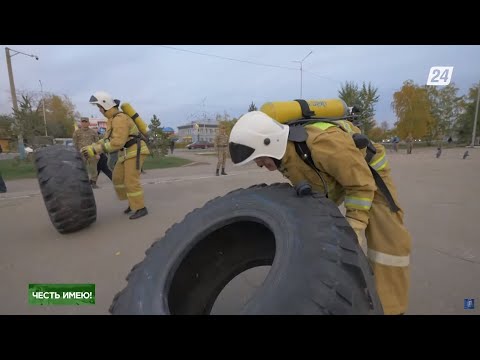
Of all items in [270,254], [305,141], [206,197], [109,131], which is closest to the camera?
[305,141]

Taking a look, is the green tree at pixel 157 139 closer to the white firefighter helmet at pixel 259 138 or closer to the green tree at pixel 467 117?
the white firefighter helmet at pixel 259 138

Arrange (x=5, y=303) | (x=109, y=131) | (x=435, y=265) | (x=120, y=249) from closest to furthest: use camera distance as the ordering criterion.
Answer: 1. (x=5, y=303)
2. (x=435, y=265)
3. (x=120, y=249)
4. (x=109, y=131)

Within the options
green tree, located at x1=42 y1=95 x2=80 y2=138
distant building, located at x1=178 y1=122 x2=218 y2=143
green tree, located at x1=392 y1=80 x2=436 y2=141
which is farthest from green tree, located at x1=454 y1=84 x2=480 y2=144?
green tree, located at x1=42 y1=95 x2=80 y2=138

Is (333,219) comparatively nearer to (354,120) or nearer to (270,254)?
(270,254)

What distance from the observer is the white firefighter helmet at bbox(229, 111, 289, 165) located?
1.70 metres

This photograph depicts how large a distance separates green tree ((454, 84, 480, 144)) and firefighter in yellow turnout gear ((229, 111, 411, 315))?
53.9 meters

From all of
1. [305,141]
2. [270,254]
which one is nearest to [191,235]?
[270,254]

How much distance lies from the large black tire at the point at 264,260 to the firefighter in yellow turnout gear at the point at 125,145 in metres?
2.76

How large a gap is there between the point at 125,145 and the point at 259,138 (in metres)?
3.30

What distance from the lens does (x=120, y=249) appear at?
3250 millimetres

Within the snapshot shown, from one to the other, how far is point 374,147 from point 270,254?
3.46 ft

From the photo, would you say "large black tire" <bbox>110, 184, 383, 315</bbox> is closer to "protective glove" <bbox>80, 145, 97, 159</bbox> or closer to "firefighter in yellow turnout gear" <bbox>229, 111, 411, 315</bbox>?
"firefighter in yellow turnout gear" <bbox>229, 111, 411, 315</bbox>

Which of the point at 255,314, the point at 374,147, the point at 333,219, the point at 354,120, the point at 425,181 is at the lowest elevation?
the point at 425,181

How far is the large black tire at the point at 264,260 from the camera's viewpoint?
1082 mm
